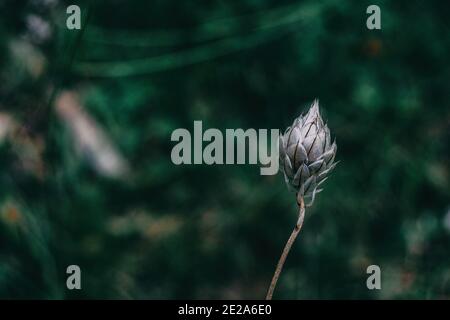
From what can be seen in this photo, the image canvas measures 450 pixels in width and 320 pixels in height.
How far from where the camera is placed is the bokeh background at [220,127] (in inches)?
70.0

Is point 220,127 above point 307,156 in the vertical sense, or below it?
above

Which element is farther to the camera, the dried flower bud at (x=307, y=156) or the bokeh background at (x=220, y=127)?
the bokeh background at (x=220, y=127)

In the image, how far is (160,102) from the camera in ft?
5.99

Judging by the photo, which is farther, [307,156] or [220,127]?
[220,127]

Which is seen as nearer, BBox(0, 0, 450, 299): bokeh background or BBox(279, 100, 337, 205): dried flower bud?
BBox(279, 100, 337, 205): dried flower bud

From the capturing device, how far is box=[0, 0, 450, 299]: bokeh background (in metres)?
1.78

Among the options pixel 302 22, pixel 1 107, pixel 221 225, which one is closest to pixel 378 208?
pixel 221 225

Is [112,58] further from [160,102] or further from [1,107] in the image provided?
[1,107]

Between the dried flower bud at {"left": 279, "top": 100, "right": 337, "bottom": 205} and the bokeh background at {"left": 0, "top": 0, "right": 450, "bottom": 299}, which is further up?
the bokeh background at {"left": 0, "top": 0, "right": 450, "bottom": 299}

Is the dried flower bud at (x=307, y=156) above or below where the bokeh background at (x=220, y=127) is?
below

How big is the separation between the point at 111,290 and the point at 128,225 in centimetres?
18

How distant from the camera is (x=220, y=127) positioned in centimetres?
179
